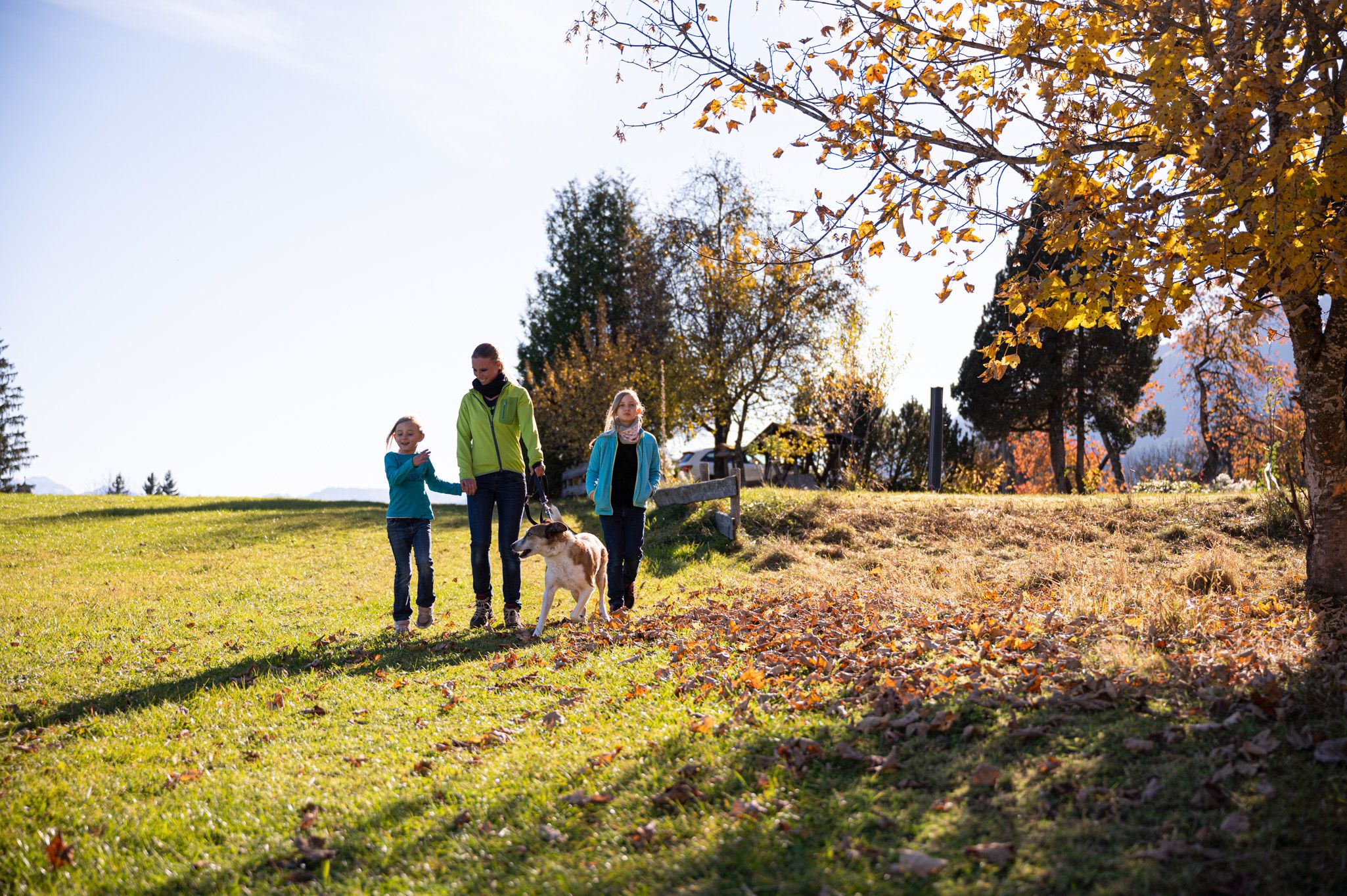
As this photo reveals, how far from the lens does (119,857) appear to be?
3926 millimetres

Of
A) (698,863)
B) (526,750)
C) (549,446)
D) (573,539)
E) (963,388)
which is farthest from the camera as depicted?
(963,388)

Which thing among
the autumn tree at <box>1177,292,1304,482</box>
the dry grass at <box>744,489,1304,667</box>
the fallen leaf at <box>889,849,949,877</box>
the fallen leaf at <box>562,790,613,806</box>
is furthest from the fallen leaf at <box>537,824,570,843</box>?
the autumn tree at <box>1177,292,1304,482</box>

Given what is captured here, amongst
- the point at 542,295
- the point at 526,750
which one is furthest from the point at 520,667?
the point at 542,295

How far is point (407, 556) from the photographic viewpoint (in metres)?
8.74

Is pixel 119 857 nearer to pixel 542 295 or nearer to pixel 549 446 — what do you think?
pixel 549 446

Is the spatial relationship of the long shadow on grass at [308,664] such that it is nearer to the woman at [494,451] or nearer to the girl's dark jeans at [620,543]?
the woman at [494,451]

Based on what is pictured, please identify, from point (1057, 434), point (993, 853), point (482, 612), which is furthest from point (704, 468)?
point (993, 853)

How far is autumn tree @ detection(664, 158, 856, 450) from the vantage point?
27734mm

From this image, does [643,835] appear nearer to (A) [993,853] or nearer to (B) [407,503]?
(A) [993,853]

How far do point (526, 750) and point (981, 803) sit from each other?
2.47 meters

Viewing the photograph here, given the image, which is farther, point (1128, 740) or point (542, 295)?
point (542, 295)

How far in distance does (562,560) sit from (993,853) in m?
5.55

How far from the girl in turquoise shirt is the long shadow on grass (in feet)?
1.61

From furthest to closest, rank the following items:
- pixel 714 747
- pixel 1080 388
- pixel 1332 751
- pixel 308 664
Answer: pixel 1080 388 → pixel 308 664 → pixel 714 747 → pixel 1332 751
